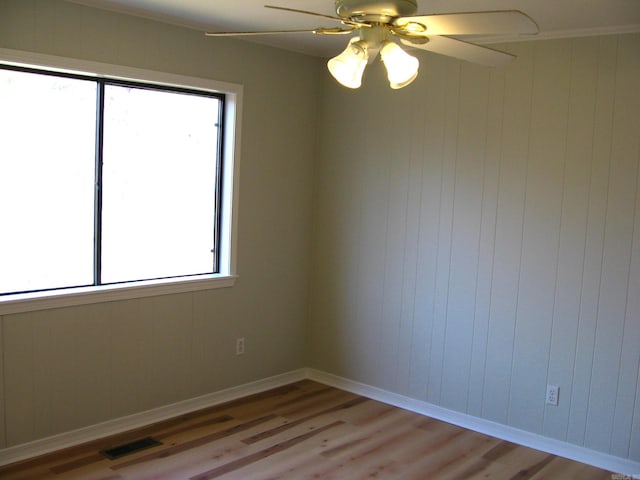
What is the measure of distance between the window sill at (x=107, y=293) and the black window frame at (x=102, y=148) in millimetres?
62

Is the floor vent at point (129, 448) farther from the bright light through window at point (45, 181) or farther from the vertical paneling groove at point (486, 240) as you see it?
the vertical paneling groove at point (486, 240)

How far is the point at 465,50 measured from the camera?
2.45 meters

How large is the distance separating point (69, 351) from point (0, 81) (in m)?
1.47

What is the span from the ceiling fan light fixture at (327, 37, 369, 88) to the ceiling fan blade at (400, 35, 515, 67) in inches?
8.7

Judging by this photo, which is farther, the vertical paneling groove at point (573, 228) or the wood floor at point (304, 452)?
the vertical paneling groove at point (573, 228)

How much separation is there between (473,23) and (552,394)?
8.20 feet

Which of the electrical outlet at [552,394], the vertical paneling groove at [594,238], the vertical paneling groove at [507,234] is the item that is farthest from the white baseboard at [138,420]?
the vertical paneling groove at [594,238]

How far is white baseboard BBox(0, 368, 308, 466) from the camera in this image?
3.42 m

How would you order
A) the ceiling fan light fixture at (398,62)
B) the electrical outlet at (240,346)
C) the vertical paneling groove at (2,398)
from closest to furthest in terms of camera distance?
the ceiling fan light fixture at (398,62)
the vertical paneling groove at (2,398)
the electrical outlet at (240,346)

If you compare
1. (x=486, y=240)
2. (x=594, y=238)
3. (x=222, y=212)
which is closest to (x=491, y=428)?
(x=486, y=240)

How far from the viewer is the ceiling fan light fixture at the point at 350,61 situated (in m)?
2.19

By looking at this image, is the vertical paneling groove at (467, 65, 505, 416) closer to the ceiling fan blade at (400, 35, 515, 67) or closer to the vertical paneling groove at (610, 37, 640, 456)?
the vertical paneling groove at (610, 37, 640, 456)

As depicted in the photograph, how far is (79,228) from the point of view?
365 cm

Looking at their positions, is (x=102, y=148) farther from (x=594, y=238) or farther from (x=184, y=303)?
(x=594, y=238)
